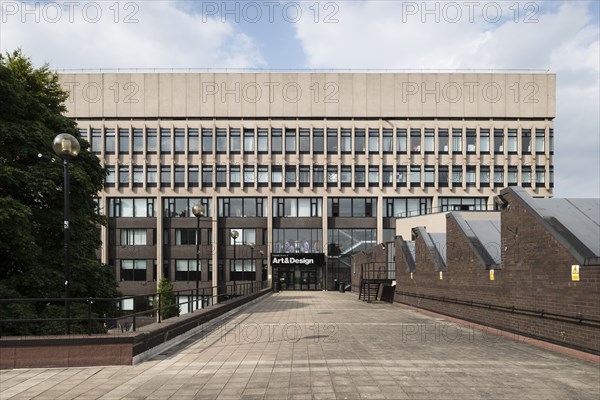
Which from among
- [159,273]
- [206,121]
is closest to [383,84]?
[206,121]

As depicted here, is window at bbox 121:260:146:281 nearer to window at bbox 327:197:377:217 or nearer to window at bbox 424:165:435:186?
window at bbox 327:197:377:217

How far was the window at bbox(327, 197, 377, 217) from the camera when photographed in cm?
5781

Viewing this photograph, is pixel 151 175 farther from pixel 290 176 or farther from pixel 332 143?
pixel 332 143

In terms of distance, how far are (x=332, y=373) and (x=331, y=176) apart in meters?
49.1

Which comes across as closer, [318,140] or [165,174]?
[318,140]

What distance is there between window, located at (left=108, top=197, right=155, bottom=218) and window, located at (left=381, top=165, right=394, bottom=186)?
27.6m

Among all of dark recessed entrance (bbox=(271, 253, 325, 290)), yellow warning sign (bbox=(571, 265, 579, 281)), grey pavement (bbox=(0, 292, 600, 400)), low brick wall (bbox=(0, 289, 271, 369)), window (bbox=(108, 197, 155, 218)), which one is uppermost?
window (bbox=(108, 197, 155, 218))

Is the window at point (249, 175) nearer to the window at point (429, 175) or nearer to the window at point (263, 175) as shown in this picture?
the window at point (263, 175)

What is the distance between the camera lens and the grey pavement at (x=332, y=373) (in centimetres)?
798

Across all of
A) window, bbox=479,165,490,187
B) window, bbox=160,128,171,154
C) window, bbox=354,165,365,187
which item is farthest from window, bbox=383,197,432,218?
window, bbox=160,128,171,154

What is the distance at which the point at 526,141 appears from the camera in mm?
57719

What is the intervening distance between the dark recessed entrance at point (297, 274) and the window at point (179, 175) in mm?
13887

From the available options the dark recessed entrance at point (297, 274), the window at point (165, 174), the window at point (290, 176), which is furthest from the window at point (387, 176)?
the window at point (165, 174)

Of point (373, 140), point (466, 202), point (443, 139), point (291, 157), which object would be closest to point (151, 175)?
point (291, 157)
